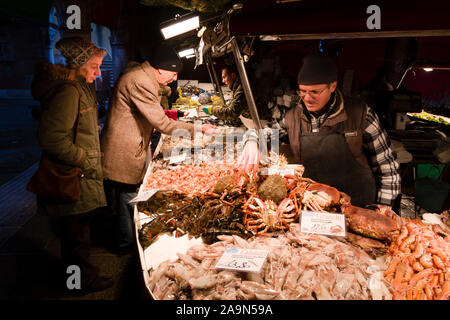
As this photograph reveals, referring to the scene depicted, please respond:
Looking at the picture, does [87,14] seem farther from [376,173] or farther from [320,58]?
[376,173]

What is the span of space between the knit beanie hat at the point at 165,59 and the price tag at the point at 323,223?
2.40 metres

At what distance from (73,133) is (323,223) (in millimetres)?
2441

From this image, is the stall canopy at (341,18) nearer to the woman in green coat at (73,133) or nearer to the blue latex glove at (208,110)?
the woman in green coat at (73,133)

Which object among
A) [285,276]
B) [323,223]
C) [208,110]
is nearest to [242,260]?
[285,276]

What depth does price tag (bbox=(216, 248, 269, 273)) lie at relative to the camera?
1677 millimetres

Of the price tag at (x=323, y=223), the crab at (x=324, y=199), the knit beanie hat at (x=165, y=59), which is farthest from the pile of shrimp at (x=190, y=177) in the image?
the knit beanie hat at (x=165, y=59)

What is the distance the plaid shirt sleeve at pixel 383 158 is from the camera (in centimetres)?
254

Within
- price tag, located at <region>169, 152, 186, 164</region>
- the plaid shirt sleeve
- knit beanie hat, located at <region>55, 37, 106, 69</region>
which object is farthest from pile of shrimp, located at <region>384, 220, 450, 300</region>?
knit beanie hat, located at <region>55, 37, 106, 69</region>

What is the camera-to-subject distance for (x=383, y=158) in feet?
8.45

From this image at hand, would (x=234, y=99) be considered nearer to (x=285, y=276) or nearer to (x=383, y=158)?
(x=383, y=158)

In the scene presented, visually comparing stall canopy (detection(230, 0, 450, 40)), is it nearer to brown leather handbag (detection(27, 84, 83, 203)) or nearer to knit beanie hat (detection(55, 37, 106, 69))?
knit beanie hat (detection(55, 37, 106, 69))

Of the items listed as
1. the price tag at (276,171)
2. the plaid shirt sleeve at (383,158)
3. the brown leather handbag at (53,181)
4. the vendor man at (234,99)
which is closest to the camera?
the plaid shirt sleeve at (383,158)

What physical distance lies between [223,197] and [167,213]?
1.74ft
